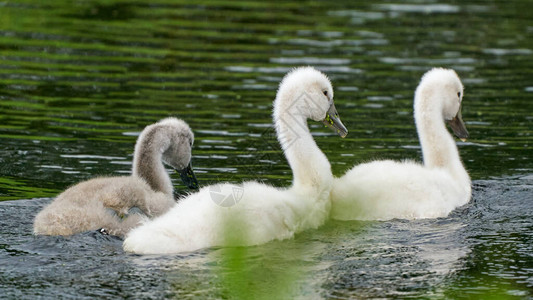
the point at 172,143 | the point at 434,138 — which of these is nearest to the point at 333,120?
the point at 434,138

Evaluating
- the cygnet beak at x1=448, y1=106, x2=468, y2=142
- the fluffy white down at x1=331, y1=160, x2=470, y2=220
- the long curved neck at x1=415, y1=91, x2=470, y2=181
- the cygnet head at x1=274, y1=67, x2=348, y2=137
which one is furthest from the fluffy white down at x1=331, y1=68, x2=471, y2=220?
the cygnet beak at x1=448, y1=106, x2=468, y2=142

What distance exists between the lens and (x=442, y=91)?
11.5 m

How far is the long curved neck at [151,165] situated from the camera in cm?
1056

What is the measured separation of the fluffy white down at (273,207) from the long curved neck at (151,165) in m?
1.36

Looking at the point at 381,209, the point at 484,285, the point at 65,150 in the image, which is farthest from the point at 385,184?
the point at 65,150

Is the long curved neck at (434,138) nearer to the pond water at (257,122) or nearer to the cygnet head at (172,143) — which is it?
the pond water at (257,122)

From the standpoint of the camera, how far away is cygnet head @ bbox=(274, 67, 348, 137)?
9.96 metres

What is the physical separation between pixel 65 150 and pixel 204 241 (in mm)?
5033

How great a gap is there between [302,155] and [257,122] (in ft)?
16.2

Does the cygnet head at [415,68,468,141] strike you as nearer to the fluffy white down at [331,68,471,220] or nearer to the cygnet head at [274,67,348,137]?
the fluffy white down at [331,68,471,220]

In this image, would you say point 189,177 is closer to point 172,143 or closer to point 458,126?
point 172,143

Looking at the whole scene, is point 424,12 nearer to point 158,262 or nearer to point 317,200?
point 317,200

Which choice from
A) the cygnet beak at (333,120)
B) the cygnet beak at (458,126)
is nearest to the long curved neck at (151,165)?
the cygnet beak at (333,120)

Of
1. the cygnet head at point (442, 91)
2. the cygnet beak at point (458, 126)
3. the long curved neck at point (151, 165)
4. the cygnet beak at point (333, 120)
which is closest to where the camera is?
the cygnet beak at point (333, 120)
